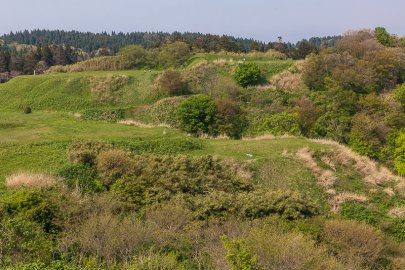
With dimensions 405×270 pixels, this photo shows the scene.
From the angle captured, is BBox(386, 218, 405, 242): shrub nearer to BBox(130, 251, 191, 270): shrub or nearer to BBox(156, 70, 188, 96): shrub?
BBox(130, 251, 191, 270): shrub

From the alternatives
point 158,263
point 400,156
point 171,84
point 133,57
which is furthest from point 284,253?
point 133,57

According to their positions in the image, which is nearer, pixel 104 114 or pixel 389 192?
pixel 389 192

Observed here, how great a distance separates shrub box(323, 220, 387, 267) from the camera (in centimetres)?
1111

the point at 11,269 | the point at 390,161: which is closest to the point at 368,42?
the point at 390,161

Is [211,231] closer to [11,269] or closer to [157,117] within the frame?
[11,269]

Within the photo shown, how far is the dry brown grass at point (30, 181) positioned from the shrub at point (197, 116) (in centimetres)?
1141

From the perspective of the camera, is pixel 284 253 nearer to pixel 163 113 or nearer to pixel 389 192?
pixel 389 192

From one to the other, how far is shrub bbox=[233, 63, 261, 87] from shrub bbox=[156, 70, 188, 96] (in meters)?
4.14

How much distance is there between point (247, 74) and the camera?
102 feet

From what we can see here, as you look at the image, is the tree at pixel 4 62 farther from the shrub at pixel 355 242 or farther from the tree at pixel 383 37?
the shrub at pixel 355 242

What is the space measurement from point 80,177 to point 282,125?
45.3 feet

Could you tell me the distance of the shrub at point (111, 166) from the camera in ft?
47.5

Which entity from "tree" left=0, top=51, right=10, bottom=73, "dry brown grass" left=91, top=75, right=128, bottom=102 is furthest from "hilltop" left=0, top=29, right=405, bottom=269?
"tree" left=0, top=51, right=10, bottom=73

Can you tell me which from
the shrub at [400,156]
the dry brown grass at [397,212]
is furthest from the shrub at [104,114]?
the dry brown grass at [397,212]
